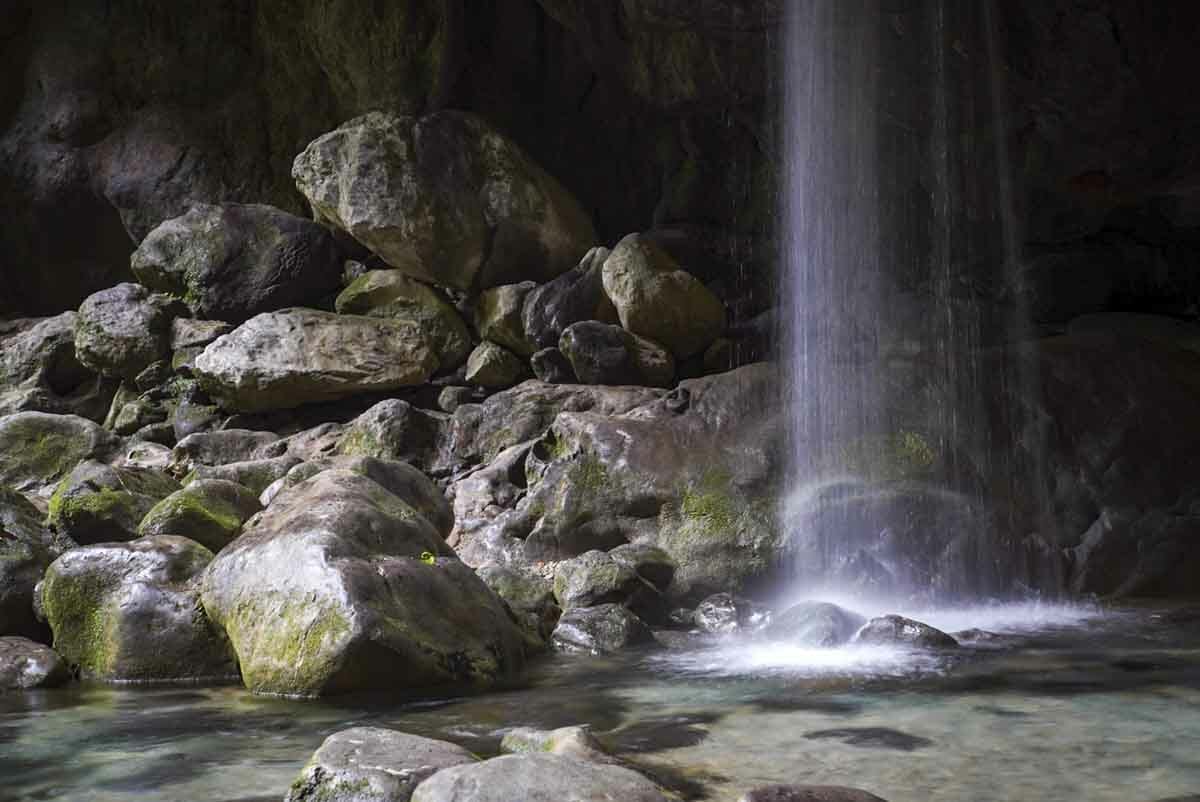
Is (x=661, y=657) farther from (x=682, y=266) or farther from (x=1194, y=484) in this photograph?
(x=682, y=266)

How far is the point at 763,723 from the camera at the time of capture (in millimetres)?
5168

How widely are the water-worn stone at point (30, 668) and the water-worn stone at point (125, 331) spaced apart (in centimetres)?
678

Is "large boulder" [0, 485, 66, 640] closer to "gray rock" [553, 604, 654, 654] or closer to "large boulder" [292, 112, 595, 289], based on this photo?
"gray rock" [553, 604, 654, 654]

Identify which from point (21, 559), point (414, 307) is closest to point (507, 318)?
point (414, 307)

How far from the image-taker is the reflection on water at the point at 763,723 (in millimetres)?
4336

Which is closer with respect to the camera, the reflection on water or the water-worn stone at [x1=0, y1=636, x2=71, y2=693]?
the reflection on water

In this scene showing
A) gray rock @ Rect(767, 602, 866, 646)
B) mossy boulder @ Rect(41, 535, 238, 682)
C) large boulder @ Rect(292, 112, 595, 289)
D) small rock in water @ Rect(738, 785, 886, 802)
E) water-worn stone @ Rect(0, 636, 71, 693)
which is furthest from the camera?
large boulder @ Rect(292, 112, 595, 289)

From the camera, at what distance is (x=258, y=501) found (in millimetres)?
8727

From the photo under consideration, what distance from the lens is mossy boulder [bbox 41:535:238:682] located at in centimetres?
661

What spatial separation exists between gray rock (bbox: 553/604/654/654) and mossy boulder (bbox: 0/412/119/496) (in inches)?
230

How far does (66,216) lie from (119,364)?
3.43 metres

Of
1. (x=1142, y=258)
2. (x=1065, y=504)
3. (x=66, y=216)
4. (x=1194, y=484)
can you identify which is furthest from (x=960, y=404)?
(x=66, y=216)

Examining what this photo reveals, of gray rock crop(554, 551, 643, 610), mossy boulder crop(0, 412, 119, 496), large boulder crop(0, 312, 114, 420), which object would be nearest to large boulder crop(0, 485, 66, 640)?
mossy boulder crop(0, 412, 119, 496)

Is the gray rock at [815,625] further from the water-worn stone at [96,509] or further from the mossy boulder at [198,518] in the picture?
the water-worn stone at [96,509]
